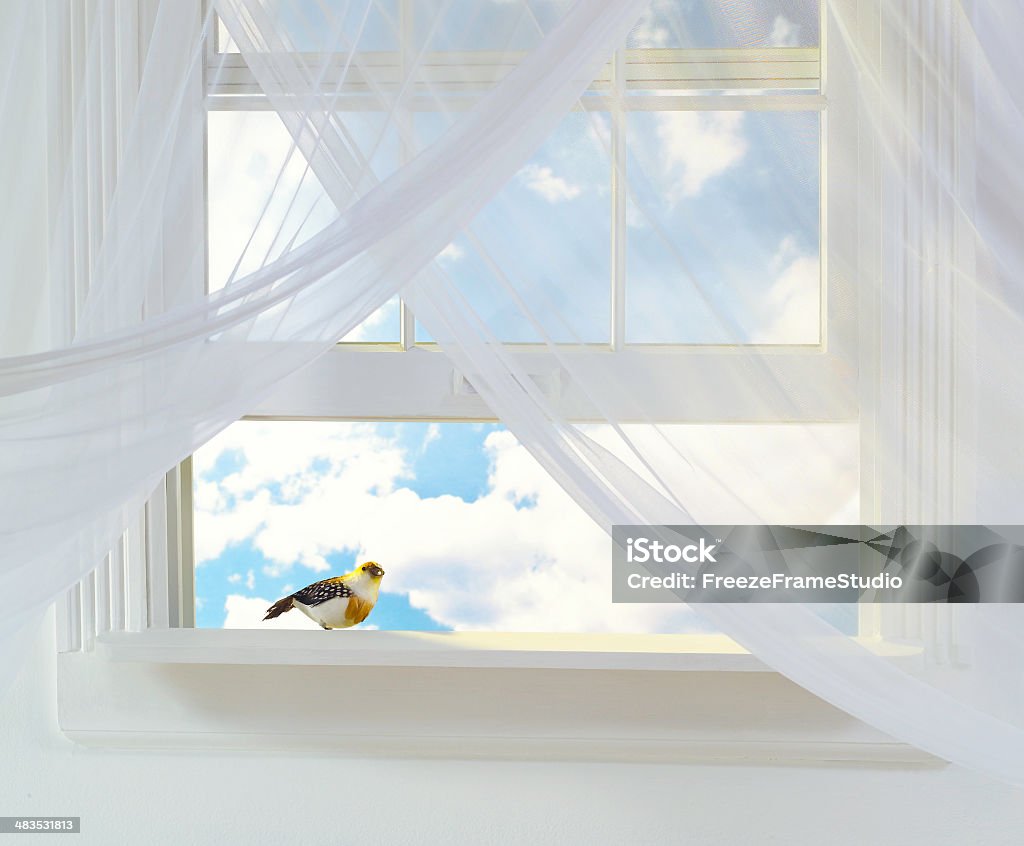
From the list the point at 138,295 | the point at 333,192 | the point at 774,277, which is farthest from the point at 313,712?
the point at 774,277

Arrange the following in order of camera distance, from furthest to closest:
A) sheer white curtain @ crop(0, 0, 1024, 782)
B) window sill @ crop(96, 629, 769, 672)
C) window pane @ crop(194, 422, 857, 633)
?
1. window pane @ crop(194, 422, 857, 633)
2. window sill @ crop(96, 629, 769, 672)
3. sheer white curtain @ crop(0, 0, 1024, 782)

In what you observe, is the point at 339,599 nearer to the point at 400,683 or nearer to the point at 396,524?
the point at 400,683

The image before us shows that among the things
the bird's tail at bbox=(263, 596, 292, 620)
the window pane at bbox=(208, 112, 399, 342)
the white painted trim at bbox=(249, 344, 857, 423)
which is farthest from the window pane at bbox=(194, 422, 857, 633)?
the window pane at bbox=(208, 112, 399, 342)

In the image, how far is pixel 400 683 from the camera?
1.14 meters

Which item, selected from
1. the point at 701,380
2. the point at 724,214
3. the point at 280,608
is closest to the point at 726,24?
the point at 724,214

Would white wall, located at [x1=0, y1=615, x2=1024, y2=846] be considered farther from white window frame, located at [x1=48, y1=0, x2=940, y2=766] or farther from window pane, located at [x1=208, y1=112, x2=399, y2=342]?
window pane, located at [x1=208, y1=112, x2=399, y2=342]

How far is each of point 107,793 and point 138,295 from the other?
727 millimetres

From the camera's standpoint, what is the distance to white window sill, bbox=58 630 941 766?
3.62ft

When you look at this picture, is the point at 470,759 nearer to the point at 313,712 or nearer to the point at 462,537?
the point at 313,712

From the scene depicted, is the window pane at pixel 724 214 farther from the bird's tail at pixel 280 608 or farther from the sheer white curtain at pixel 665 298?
the bird's tail at pixel 280 608

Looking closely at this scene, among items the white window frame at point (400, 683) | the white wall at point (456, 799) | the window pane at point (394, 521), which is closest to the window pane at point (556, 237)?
the white window frame at point (400, 683)

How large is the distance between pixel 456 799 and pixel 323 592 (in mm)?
337

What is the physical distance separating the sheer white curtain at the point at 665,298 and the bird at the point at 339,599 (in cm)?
36

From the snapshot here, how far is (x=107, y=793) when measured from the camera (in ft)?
3.97
